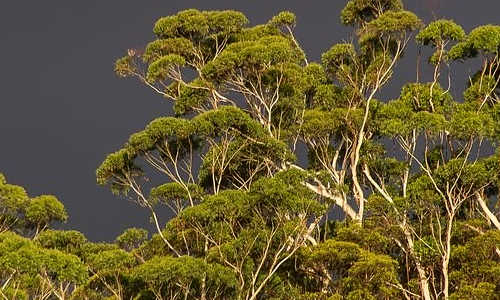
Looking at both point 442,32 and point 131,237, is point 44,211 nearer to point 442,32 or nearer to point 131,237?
point 131,237

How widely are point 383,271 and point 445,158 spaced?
7.03 metres

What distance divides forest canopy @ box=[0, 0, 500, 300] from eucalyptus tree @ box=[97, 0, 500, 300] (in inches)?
2.6

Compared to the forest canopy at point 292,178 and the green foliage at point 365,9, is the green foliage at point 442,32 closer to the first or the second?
the forest canopy at point 292,178

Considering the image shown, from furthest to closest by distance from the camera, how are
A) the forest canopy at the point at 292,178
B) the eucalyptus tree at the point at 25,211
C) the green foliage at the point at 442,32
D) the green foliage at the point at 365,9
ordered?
1. the green foliage at the point at 365,9
2. the eucalyptus tree at the point at 25,211
3. the green foliage at the point at 442,32
4. the forest canopy at the point at 292,178

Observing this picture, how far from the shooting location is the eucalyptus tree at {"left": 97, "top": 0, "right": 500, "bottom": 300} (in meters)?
24.3

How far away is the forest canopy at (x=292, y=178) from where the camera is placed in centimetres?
2380

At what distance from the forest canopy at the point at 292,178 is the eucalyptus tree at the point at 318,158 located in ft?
0.21

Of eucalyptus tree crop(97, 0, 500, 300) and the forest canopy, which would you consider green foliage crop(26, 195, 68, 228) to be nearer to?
the forest canopy

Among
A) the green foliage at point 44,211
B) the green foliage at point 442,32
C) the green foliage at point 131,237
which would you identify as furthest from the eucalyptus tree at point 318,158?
the green foliage at point 44,211

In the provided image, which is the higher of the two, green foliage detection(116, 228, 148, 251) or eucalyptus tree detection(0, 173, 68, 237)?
eucalyptus tree detection(0, 173, 68, 237)

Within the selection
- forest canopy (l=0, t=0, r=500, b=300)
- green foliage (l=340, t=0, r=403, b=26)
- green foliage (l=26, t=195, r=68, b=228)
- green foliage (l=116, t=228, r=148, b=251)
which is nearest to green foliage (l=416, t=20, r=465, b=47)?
forest canopy (l=0, t=0, r=500, b=300)

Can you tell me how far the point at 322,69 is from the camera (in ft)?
103

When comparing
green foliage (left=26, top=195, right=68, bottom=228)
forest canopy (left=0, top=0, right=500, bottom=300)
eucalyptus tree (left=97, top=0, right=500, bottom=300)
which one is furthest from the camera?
green foliage (left=26, top=195, right=68, bottom=228)

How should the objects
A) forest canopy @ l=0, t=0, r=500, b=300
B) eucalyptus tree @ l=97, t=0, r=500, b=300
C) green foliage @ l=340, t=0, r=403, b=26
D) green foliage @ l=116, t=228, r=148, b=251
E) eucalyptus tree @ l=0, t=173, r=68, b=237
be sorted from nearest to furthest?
forest canopy @ l=0, t=0, r=500, b=300 < eucalyptus tree @ l=97, t=0, r=500, b=300 < green foliage @ l=116, t=228, r=148, b=251 < eucalyptus tree @ l=0, t=173, r=68, b=237 < green foliage @ l=340, t=0, r=403, b=26
